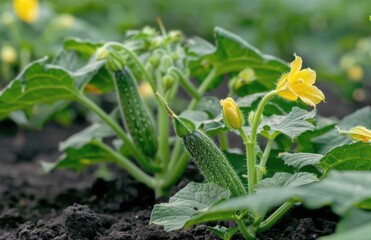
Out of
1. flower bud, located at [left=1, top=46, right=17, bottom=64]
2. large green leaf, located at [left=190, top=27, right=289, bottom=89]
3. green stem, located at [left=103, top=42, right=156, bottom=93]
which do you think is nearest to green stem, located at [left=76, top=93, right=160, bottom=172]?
green stem, located at [left=103, top=42, right=156, bottom=93]

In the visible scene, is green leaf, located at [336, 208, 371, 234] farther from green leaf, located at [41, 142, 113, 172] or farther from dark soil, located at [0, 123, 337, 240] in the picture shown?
green leaf, located at [41, 142, 113, 172]

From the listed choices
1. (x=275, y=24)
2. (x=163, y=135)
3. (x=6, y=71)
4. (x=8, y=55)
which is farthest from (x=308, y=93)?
(x=275, y=24)

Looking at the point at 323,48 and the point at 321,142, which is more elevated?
the point at 323,48

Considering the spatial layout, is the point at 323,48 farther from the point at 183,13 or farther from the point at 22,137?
the point at 22,137

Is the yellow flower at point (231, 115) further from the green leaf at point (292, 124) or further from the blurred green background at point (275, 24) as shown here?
the blurred green background at point (275, 24)

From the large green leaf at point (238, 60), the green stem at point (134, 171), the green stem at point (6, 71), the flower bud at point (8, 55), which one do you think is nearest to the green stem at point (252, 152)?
the large green leaf at point (238, 60)

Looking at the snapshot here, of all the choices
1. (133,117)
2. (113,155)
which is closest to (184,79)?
(133,117)
